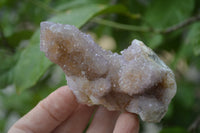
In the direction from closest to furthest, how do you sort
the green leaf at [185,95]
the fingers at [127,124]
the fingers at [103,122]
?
the fingers at [127,124] < the fingers at [103,122] < the green leaf at [185,95]

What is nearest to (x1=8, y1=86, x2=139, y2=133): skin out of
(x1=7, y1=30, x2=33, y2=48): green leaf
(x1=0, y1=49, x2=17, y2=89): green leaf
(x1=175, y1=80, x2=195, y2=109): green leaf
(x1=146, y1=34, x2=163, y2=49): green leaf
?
(x1=0, y1=49, x2=17, y2=89): green leaf

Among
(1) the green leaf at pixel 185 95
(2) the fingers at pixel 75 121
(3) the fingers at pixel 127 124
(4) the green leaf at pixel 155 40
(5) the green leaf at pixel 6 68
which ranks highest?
(4) the green leaf at pixel 155 40

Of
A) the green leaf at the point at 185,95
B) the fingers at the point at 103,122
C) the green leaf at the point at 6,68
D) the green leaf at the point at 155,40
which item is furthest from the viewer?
the green leaf at the point at 185,95

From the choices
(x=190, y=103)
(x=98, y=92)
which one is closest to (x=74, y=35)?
(x=98, y=92)

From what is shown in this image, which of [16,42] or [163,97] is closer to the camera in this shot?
[163,97]

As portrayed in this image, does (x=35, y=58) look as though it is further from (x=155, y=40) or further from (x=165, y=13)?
(x=165, y=13)

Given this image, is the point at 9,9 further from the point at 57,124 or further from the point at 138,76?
the point at 138,76

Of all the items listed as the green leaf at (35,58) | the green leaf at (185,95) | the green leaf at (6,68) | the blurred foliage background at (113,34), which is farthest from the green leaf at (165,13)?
the green leaf at (6,68)

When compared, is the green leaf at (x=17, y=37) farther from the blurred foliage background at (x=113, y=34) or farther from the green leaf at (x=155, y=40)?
the green leaf at (x=155, y=40)
